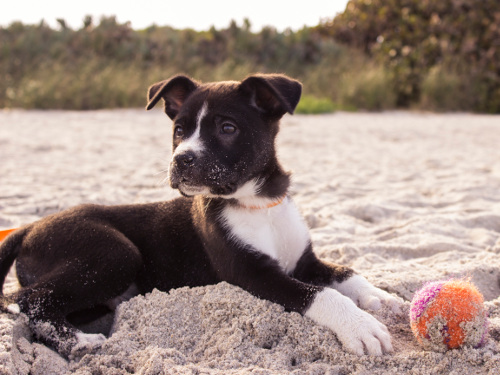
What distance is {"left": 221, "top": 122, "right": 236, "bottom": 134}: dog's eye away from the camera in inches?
119

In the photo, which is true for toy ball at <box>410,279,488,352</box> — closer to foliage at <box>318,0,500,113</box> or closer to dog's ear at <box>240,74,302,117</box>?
dog's ear at <box>240,74,302,117</box>

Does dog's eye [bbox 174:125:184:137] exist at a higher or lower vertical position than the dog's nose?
higher

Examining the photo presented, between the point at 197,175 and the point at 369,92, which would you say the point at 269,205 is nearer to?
the point at 197,175

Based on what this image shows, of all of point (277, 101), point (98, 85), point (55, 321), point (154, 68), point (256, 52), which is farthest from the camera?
point (256, 52)

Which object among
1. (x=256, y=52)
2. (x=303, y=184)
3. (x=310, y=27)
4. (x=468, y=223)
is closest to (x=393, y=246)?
(x=468, y=223)

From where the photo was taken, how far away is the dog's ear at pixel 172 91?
3328 millimetres

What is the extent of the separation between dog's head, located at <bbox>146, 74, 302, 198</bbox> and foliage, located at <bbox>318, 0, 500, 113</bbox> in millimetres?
11945

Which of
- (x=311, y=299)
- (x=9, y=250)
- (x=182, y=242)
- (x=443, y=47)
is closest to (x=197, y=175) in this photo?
(x=182, y=242)

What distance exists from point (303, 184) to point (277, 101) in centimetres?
295

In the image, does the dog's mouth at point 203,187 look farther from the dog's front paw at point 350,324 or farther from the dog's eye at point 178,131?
the dog's front paw at point 350,324

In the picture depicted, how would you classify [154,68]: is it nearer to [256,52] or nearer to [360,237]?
[256,52]

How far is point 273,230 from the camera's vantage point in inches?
124

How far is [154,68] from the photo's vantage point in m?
16.2

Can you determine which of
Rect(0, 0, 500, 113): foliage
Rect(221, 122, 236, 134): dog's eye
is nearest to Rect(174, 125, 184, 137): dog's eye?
Rect(221, 122, 236, 134): dog's eye
